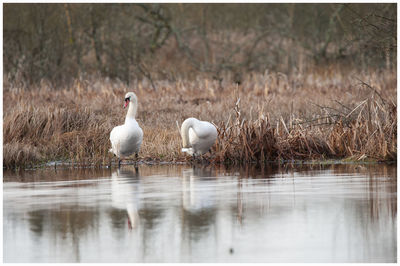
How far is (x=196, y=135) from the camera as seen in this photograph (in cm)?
1300

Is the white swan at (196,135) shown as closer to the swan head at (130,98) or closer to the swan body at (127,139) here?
the swan body at (127,139)

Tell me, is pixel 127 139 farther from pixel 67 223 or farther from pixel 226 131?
pixel 67 223

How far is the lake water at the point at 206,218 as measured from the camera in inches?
233

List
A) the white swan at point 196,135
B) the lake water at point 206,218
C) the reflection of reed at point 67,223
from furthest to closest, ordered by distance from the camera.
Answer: the white swan at point 196,135 → the reflection of reed at point 67,223 → the lake water at point 206,218

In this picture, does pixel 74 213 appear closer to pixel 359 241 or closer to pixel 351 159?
pixel 359 241

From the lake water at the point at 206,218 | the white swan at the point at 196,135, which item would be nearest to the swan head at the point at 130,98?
the white swan at the point at 196,135

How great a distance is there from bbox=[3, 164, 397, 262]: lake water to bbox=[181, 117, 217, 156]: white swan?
1.50 meters

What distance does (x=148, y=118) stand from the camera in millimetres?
19359

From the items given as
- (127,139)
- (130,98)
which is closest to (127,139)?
(127,139)

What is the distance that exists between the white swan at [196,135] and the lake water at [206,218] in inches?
58.9

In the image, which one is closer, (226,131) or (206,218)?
(206,218)

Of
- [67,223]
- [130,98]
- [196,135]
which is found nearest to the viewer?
[67,223]

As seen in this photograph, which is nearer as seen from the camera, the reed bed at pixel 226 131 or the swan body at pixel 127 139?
the swan body at pixel 127 139

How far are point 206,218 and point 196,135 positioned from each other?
5.73m
